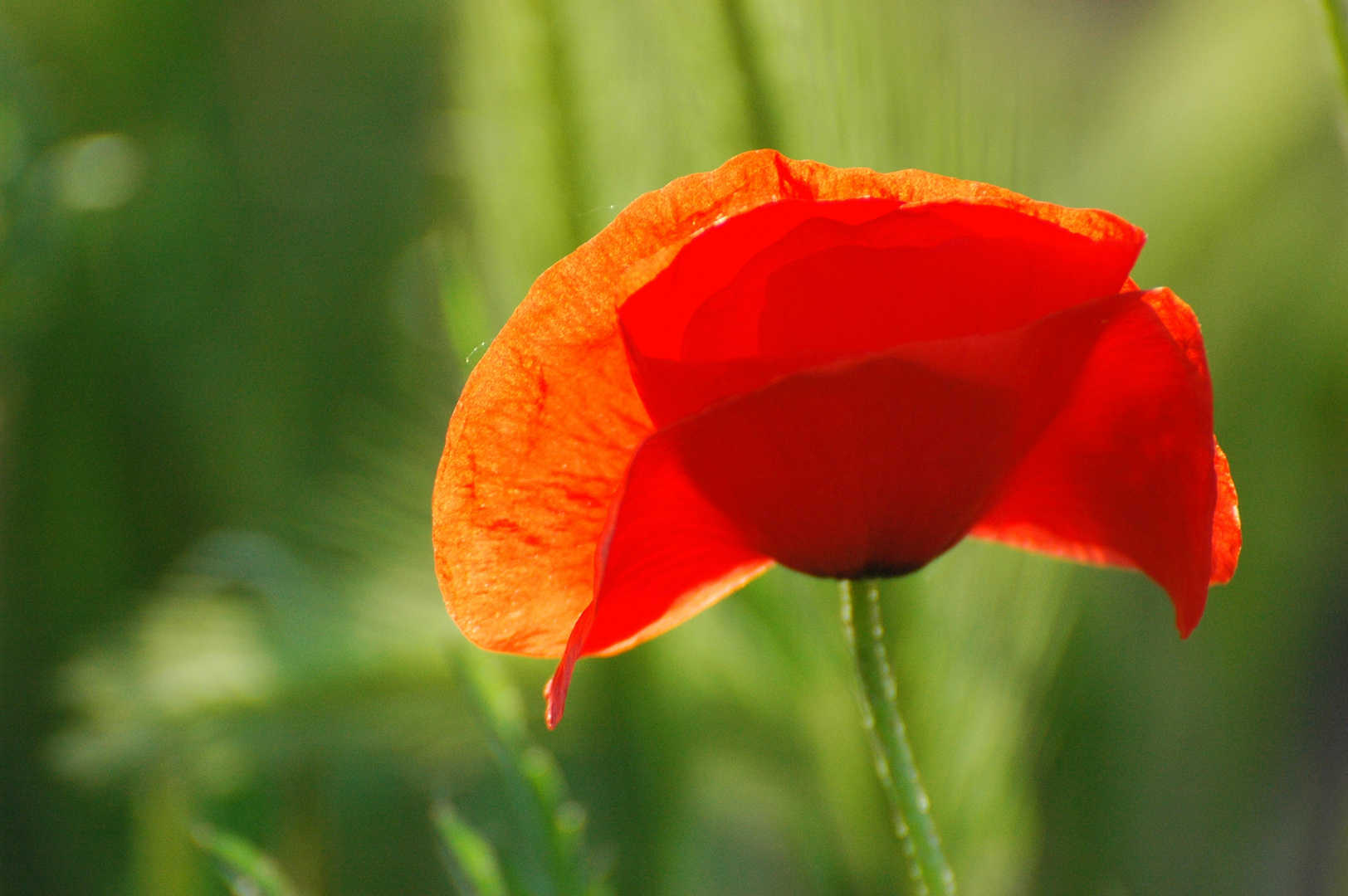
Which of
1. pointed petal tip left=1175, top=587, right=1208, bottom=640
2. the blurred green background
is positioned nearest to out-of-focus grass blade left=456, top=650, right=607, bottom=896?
the blurred green background

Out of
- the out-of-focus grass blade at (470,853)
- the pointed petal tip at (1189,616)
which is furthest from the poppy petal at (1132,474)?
the out-of-focus grass blade at (470,853)

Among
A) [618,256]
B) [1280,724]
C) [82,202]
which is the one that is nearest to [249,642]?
[82,202]

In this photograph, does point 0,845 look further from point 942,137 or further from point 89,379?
point 942,137

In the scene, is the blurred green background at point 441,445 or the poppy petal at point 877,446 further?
the blurred green background at point 441,445

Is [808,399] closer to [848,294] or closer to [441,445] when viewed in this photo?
[848,294]

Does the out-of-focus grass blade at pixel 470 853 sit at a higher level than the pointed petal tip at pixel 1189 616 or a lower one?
lower

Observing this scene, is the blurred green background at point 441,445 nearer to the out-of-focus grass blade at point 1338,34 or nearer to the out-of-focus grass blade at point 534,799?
the out-of-focus grass blade at point 534,799
